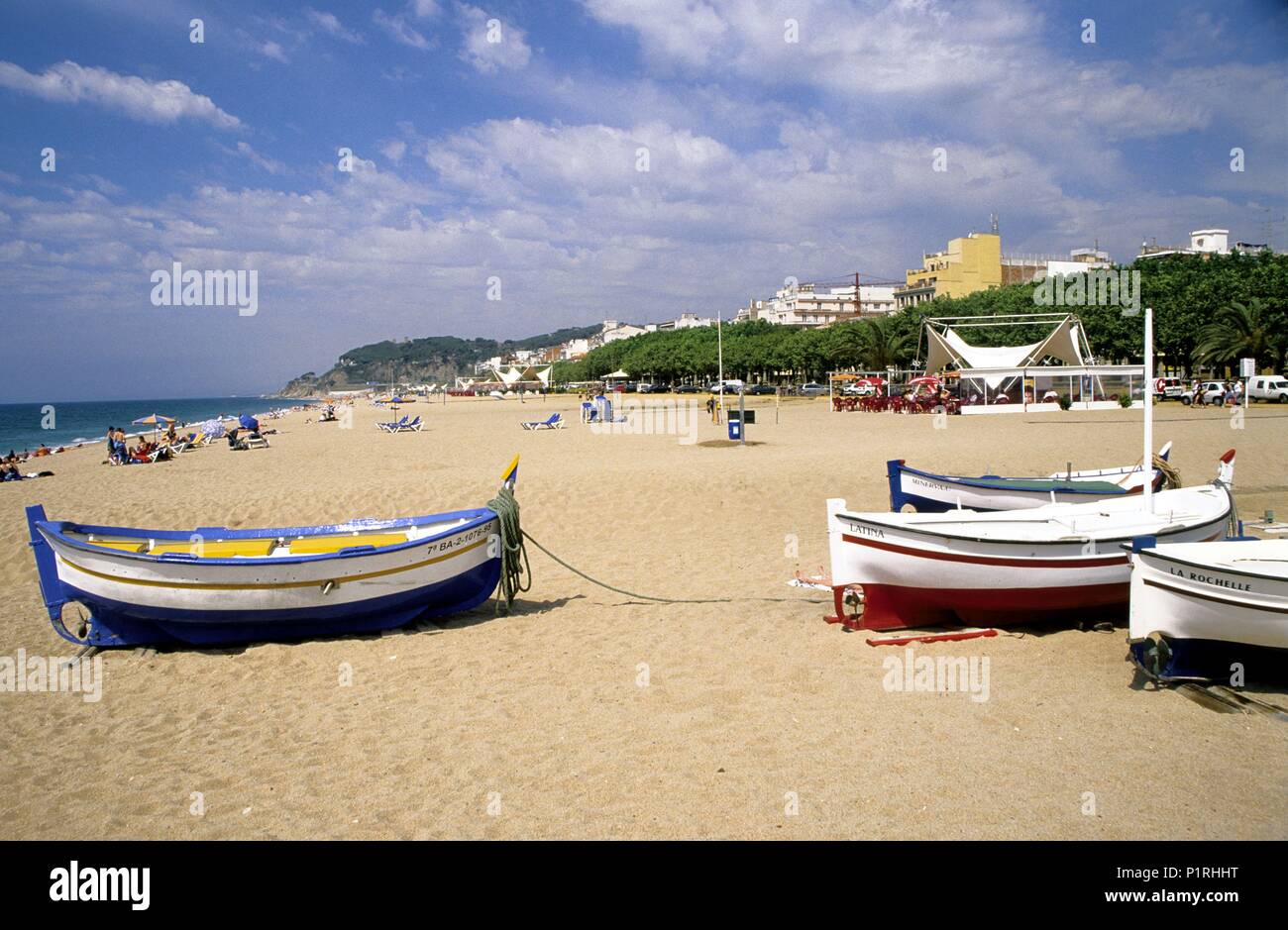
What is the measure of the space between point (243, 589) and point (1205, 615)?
8334 mm

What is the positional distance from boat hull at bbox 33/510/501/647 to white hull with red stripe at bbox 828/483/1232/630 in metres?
3.99

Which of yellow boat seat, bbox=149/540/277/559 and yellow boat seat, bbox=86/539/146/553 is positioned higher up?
yellow boat seat, bbox=86/539/146/553

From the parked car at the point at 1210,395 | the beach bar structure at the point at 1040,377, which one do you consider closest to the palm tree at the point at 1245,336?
the parked car at the point at 1210,395

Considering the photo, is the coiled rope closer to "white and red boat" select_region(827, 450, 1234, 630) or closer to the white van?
"white and red boat" select_region(827, 450, 1234, 630)

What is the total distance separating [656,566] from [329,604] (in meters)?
4.54

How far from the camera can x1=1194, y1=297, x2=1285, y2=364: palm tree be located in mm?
44062

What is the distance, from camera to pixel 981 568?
7.58 m

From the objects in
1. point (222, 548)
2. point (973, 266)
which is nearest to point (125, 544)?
point (222, 548)

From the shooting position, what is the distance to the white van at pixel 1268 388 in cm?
3725

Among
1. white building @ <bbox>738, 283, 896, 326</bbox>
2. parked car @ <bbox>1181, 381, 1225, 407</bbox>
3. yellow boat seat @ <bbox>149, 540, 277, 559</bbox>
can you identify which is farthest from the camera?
white building @ <bbox>738, 283, 896, 326</bbox>

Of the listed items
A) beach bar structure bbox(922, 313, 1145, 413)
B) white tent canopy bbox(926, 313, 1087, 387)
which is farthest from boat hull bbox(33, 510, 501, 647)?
white tent canopy bbox(926, 313, 1087, 387)

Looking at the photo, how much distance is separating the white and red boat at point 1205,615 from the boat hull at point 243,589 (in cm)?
616

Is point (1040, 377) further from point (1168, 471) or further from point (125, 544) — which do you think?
point (125, 544)

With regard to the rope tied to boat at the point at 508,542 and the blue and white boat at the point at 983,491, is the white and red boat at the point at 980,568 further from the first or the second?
the rope tied to boat at the point at 508,542
